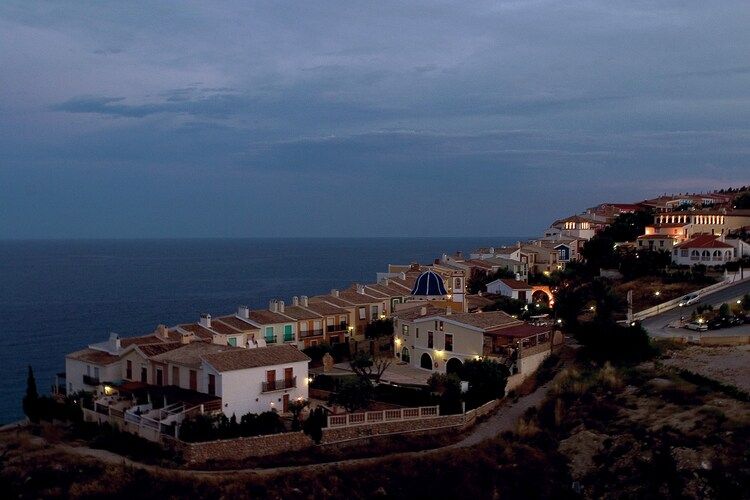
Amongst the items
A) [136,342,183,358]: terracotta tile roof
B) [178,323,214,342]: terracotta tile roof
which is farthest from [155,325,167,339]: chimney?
[136,342,183,358]: terracotta tile roof

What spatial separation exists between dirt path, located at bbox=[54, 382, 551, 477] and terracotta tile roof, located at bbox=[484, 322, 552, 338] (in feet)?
10.7

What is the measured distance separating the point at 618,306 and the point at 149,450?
33.4 meters

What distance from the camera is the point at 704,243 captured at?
2544 inches

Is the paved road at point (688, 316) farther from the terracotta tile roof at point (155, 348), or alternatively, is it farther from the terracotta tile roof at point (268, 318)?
the terracotta tile roof at point (155, 348)

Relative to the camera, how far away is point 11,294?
372 ft

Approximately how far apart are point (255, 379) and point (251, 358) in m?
1.09

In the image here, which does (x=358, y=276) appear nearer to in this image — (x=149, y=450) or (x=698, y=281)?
(x=698, y=281)

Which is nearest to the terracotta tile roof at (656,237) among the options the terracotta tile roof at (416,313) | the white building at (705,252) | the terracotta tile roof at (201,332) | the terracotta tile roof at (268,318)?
the white building at (705,252)

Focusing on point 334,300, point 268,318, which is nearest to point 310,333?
point 268,318

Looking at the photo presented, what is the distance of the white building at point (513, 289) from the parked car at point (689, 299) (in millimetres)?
10633

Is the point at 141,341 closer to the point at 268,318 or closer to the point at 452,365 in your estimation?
the point at 268,318

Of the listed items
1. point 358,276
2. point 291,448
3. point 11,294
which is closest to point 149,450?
point 291,448

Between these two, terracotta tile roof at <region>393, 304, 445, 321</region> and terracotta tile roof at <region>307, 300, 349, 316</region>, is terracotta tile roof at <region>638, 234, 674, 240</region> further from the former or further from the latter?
terracotta tile roof at <region>307, 300, 349, 316</region>

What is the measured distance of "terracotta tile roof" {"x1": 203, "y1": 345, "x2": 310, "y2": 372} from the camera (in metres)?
32.1
